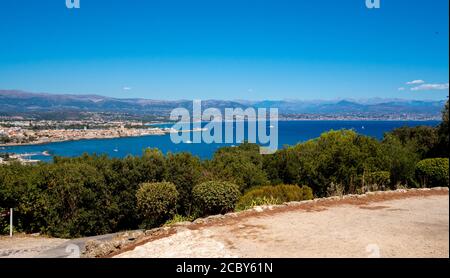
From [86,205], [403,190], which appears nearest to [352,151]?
[403,190]

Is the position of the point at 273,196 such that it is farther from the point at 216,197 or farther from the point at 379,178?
the point at 379,178

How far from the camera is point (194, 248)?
8.75 m

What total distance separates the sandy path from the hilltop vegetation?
4.05m

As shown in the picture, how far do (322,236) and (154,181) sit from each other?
15.2 metres

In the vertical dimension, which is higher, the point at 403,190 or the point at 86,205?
the point at 403,190

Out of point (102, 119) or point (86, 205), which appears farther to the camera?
point (102, 119)

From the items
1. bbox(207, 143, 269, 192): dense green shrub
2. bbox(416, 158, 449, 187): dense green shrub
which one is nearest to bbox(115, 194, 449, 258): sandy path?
bbox(416, 158, 449, 187): dense green shrub

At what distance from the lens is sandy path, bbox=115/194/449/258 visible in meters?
8.05

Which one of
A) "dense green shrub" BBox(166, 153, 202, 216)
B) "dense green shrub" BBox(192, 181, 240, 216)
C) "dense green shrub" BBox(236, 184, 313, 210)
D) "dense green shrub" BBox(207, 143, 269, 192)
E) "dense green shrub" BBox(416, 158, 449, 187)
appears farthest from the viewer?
"dense green shrub" BBox(207, 143, 269, 192)

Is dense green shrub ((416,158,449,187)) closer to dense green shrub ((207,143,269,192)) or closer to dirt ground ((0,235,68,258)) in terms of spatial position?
dense green shrub ((207,143,269,192))

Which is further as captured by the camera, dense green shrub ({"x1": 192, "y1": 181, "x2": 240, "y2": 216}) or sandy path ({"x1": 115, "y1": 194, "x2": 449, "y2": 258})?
dense green shrub ({"x1": 192, "y1": 181, "x2": 240, "y2": 216})

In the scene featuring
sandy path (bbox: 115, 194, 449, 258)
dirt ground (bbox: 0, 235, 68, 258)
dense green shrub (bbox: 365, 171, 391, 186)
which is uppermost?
sandy path (bbox: 115, 194, 449, 258)
